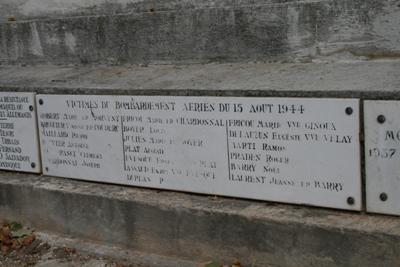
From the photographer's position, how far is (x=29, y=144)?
192 inches

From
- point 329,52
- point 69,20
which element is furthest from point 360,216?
point 69,20

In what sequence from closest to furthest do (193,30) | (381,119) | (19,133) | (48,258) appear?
(381,119), (48,258), (193,30), (19,133)

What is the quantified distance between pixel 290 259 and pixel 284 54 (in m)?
1.55

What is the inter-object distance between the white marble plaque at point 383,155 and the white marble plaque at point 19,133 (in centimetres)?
265

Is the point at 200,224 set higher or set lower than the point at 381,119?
lower

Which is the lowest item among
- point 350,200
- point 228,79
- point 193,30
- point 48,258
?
point 48,258

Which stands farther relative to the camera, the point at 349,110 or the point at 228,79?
the point at 228,79

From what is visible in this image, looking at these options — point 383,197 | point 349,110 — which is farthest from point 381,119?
point 383,197

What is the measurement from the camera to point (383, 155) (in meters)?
3.25

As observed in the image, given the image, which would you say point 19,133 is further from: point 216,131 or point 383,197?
point 383,197

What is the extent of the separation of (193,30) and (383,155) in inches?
77.8

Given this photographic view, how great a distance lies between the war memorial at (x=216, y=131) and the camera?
3348 mm

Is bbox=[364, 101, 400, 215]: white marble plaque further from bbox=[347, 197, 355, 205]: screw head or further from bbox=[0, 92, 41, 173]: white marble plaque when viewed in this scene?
bbox=[0, 92, 41, 173]: white marble plaque

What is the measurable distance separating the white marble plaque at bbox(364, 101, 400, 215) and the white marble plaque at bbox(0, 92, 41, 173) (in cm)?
265
